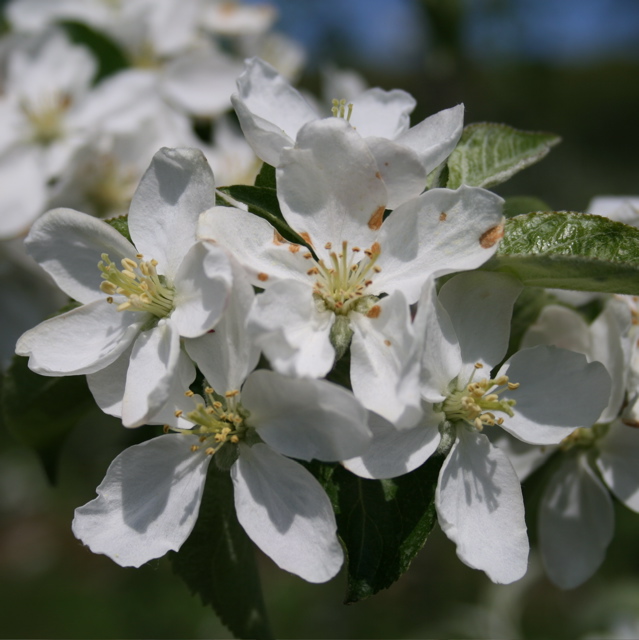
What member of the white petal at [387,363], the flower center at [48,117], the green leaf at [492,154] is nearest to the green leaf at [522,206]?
the green leaf at [492,154]

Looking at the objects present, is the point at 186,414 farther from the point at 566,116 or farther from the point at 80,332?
the point at 566,116

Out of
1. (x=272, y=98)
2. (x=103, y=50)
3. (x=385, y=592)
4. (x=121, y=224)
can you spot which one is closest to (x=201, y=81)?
(x=103, y=50)

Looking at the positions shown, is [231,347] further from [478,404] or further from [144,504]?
[478,404]

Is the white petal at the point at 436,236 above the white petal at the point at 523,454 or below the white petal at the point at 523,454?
above

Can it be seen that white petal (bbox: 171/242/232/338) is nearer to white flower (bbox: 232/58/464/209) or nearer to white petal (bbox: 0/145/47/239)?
white flower (bbox: 232/58/464/209)

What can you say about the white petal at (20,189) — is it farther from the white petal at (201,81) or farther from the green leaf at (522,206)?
the green leaf at (522,206)

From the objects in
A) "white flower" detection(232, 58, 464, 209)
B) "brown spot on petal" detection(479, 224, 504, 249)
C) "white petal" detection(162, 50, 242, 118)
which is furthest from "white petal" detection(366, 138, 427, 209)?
"white petal" detection(162, 50, 242, 118)
